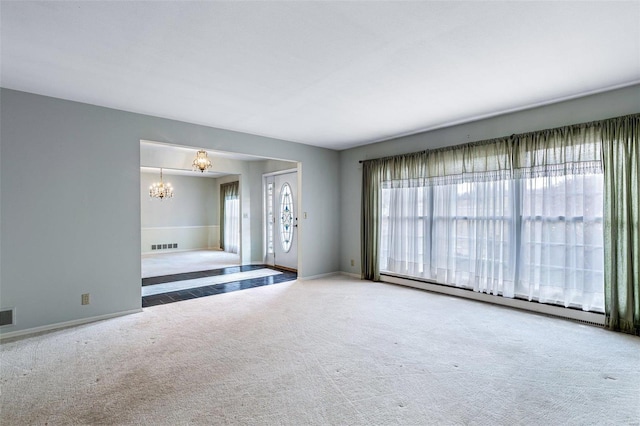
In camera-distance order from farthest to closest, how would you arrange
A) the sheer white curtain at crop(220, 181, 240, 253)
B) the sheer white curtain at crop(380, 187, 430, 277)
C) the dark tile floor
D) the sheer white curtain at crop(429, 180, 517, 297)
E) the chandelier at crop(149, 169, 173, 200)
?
the sheer white curtain at crop(220, 181, 240, 253) → the chandelier at crop(149, 169, 173, 200) → the sheer white curtain at crop(380, 187, 430, 277) → the dark tile floor → the sheer white curtain at crop(429, 180, 517, 297)

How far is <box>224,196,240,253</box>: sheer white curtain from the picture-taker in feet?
33.6

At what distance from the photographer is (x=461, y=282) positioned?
15.4ft

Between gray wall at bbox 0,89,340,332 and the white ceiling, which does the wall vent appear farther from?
the white ceiling

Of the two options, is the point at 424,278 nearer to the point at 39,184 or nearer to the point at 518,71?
the point at 518,71

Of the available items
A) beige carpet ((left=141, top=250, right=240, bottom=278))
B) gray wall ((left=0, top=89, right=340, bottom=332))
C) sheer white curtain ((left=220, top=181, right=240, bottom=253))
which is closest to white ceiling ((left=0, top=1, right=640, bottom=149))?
gray wall ((left=0, top=89, right=340, bottom=332))

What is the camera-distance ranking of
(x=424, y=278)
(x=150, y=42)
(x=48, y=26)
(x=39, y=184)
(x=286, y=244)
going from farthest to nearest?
(x=286, y=244)
(x=424, y=278)
(x=39, y=184)
(x=150, y=42)
(x=48, y=26)

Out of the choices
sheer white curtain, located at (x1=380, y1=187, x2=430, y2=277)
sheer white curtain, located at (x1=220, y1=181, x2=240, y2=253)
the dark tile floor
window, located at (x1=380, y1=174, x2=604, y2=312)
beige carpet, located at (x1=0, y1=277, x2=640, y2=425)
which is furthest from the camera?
sheer white curtain, located at (x1=220, y1=181, x2=240, y2=253)

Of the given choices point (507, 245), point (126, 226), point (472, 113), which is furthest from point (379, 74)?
point (126, 226)

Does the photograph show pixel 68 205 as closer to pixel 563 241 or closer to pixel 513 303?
pixel 513 303

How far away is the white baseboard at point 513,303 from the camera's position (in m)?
3.57

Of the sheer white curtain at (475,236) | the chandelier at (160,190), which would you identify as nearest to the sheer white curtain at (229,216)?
the chandelier at (160,190)

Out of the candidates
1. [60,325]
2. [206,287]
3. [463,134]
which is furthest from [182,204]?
[463,134]

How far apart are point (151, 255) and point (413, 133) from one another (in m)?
8.59

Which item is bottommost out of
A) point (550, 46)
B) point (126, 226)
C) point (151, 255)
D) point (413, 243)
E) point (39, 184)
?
point (151, 255)
